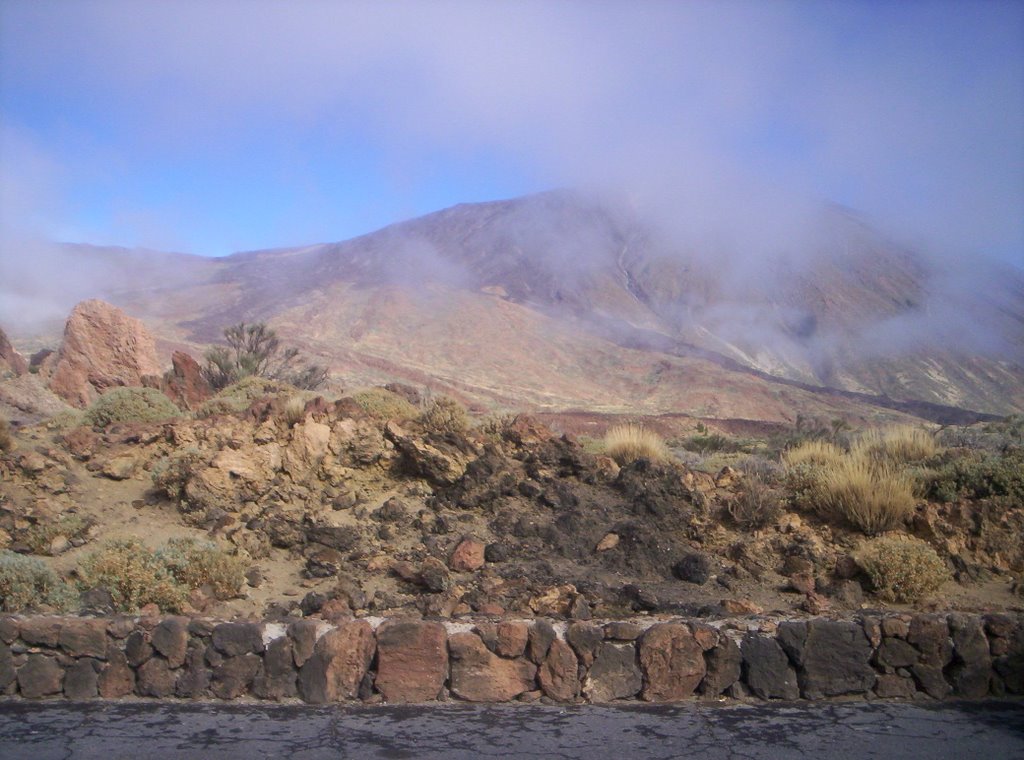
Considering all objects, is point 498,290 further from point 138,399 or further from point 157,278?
point 138,399

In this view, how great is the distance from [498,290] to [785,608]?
82.4 metres

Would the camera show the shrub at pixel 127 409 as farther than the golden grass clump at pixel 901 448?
Yes

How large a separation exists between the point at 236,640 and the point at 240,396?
1056 cm

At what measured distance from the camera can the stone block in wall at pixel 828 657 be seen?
605cm

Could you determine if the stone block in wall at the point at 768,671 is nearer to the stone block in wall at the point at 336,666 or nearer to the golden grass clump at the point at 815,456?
the stone block in wall at the point at 336,666

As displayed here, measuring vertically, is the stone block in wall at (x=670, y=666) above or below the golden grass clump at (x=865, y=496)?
below

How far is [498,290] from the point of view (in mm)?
89562

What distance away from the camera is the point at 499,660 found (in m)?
6.04

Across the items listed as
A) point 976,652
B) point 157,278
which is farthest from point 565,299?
point 976,652

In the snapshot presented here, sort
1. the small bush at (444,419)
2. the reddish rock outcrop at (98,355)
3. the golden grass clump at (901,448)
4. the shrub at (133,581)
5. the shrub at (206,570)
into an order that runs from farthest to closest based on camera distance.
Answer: the reddish rock outcrop at (98,355) < the golden grass clump at (901,448) < the small bush at (444,419) < the shrub at (206,570) < the shrub at (133,581)

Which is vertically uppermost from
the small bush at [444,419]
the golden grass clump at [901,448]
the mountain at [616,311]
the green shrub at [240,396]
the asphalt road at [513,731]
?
the mountain at [616,311]

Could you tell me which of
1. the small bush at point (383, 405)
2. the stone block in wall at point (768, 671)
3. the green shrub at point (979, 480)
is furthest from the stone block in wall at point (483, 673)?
the small bush at point (383, 405)

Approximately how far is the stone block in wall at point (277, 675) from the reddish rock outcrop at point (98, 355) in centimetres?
1740

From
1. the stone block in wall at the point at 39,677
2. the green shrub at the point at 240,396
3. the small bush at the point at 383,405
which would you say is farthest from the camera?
the green shrub at the point at 240,396
